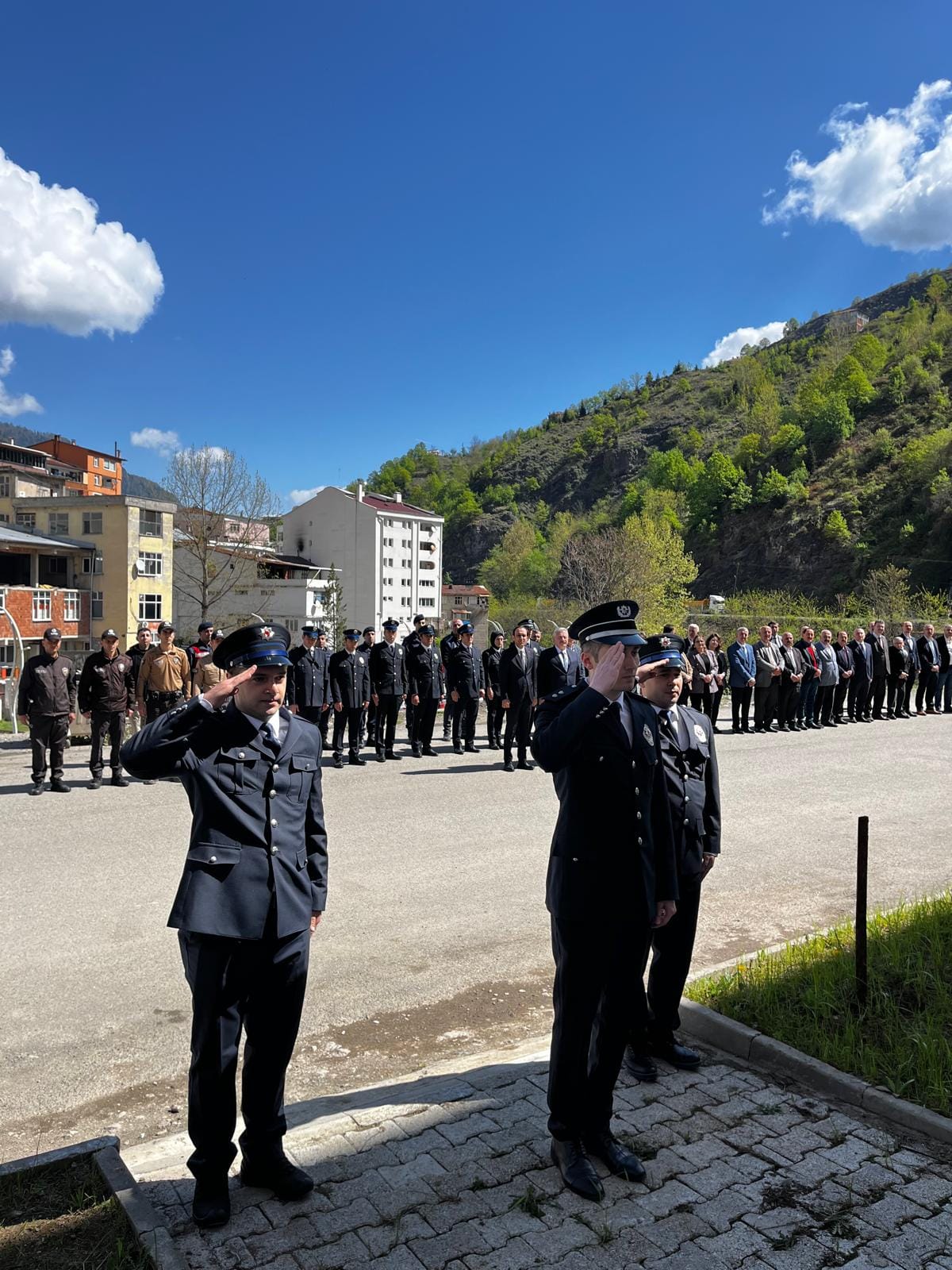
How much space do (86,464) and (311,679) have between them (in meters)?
111

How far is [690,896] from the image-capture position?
4.18 meters

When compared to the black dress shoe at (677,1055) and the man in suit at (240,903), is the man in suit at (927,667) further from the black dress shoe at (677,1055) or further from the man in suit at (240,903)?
the man in suit at (240,903)

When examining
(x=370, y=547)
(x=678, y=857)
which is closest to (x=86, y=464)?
(x=370, y=547)

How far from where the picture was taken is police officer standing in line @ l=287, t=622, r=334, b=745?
12.6 m

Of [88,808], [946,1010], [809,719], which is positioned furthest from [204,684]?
[809,719]

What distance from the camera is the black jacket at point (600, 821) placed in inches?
129

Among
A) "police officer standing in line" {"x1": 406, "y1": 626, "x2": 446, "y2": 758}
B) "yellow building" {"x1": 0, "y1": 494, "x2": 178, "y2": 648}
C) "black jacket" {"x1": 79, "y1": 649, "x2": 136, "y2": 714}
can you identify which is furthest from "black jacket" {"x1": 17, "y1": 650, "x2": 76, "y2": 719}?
"yellow building" {"x1": 0, "y1": 494, "x2": 178, "y2": 648}

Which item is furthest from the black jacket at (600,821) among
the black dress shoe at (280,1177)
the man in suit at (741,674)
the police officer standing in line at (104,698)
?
the man in suit at (741,674)

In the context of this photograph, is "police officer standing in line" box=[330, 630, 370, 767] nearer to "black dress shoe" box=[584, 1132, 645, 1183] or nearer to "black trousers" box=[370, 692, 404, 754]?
"black trousers" box=[370, 692, 404, 754]

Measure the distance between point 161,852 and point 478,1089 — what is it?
4898 mm

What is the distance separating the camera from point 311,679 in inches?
499

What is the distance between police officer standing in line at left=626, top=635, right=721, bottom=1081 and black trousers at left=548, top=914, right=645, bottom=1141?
63 centimetres

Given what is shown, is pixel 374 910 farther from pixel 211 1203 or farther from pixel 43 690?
pixel 43 690

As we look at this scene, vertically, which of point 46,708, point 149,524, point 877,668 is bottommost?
point 46,708
